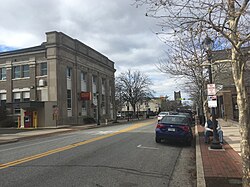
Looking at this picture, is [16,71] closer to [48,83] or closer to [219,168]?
[48,83]

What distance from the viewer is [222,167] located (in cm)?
748

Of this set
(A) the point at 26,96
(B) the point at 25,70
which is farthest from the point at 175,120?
(B) the point at 25,70

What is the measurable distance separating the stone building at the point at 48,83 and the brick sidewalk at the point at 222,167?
76.8ft

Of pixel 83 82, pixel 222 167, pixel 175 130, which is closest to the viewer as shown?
pixel 222 167

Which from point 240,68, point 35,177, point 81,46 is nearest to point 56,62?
point 81,46

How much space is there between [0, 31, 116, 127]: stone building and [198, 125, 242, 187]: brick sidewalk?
76.8 ft

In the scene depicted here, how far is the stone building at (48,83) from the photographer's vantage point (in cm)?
3086

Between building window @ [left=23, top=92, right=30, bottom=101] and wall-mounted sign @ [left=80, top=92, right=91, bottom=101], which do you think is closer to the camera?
building window @ [left=23, top=92, right=30, bottom=101]

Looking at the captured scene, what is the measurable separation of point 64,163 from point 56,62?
1035 inches

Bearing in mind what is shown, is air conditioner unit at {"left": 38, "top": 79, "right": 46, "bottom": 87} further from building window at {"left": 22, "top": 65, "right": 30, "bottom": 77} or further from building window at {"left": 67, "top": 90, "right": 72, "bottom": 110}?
building window at {"left": 67, "top": 90, "right": 72, "bottom": 110}

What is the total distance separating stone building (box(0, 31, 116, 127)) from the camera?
3086cm

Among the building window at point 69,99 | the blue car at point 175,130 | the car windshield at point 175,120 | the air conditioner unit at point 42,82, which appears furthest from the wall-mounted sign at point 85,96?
the blue car at point 175,130

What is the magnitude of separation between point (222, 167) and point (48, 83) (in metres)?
29.2

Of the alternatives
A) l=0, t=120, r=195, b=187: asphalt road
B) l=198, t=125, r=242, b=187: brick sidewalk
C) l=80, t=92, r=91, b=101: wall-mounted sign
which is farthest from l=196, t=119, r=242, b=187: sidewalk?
l=80, t=92, r=91, b=101: wall-mounted sign
